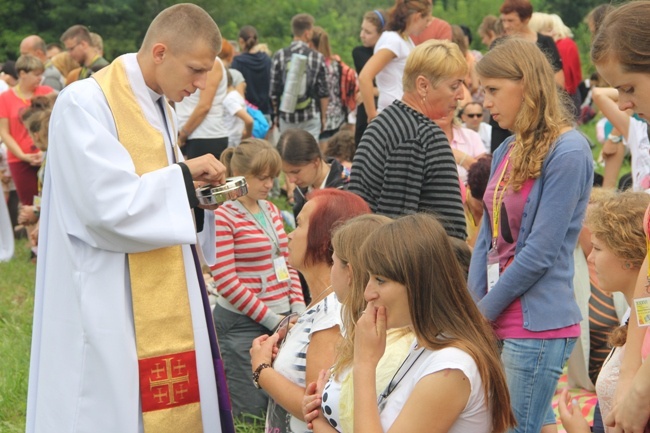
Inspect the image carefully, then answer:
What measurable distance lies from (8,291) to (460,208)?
5379mm

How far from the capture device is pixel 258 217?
567cm

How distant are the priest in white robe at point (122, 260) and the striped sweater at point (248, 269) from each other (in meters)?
1.27

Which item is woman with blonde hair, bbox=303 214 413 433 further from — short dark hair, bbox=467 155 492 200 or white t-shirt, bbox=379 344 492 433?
short dark hair, bbox=467 155 492 200

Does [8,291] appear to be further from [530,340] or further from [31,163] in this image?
[530,340]

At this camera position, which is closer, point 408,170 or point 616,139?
point 408,170

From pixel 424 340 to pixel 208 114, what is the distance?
23.0ft

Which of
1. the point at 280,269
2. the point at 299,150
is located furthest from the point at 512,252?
the point at 299,150

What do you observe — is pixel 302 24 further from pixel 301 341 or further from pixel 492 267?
pixel 301 341

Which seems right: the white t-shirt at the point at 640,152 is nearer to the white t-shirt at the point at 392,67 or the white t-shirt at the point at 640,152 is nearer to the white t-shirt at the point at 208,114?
the white t-shirt at the point at 392,67

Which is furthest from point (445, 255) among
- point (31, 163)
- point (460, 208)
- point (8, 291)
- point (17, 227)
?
point (17, 227)

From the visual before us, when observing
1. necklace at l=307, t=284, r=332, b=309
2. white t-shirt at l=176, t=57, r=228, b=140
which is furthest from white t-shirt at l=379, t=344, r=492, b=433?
white t-shirt at l=176, t=57, r=228, b=140

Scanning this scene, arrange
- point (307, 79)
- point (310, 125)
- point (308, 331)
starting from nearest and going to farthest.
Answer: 1. point (308, 331)
2. point (307, 79)
3. point (310, 125)

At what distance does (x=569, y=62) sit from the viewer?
28.2 feet

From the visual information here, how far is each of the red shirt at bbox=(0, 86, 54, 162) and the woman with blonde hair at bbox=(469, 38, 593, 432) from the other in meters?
7.40
